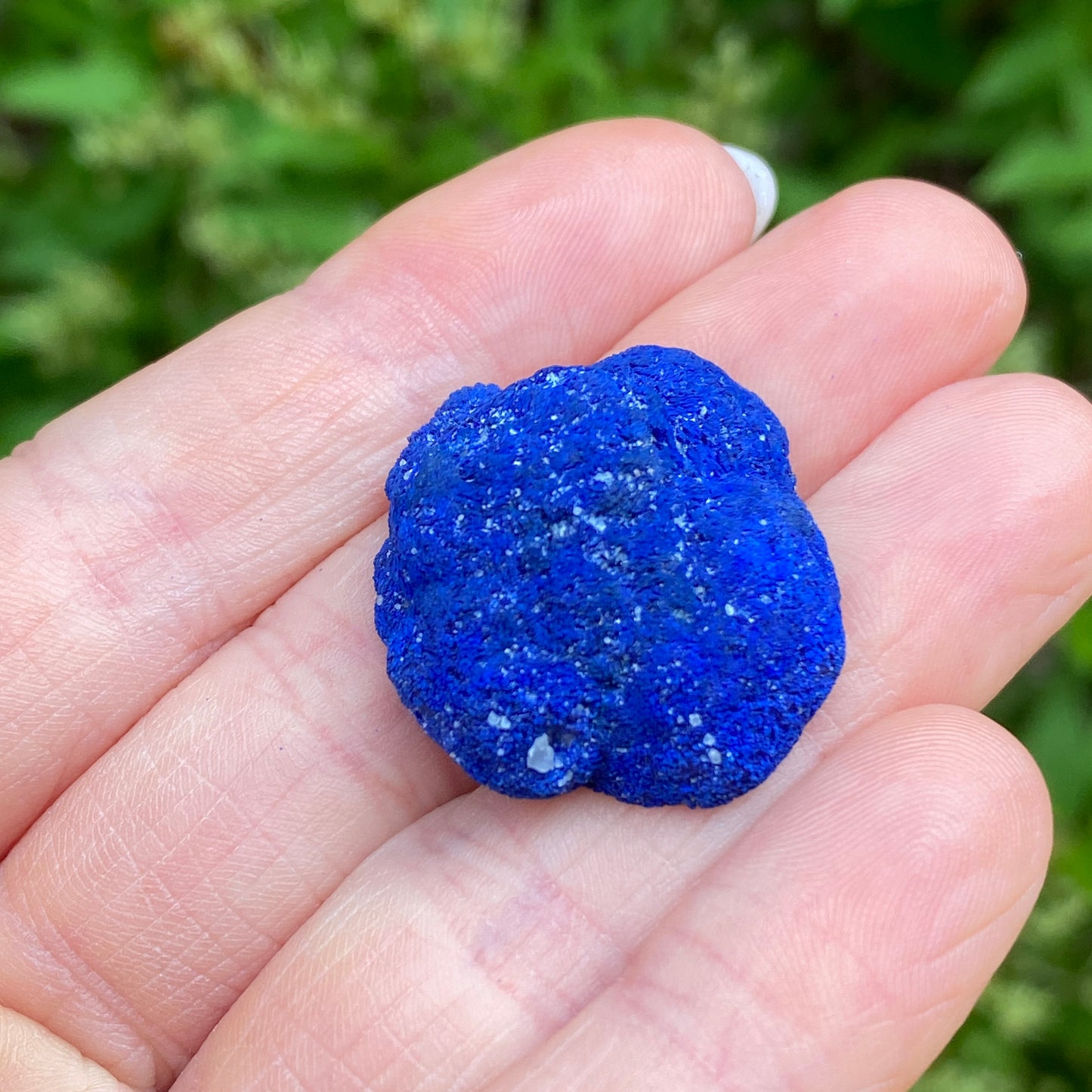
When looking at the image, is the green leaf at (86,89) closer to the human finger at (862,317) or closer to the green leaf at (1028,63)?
the human finger at (862,317)

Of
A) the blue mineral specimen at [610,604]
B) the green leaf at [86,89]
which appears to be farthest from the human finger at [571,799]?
the green leaf at [86,89]

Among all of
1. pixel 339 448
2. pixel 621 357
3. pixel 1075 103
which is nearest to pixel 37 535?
pixel 339 448

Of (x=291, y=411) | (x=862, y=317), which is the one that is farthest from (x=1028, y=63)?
(x=291, y=411)

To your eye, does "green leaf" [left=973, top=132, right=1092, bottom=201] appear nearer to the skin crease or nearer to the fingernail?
the skin crease

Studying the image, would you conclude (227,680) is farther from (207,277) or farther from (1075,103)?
(1075,103)

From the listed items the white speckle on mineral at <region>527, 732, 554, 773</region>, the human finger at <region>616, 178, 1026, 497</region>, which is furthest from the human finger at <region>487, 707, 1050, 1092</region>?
the human finger at <region>616, 178, 1026, 497</region>

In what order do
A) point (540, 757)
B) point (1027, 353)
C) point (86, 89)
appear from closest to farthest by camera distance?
point (540, 757), point (1027, 353), point (86, 89)

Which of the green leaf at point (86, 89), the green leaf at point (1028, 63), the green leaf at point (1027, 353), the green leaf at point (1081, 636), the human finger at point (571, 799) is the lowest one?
the green leaf at point (1081, 636)

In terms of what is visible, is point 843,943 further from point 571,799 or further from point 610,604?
point 610,604
